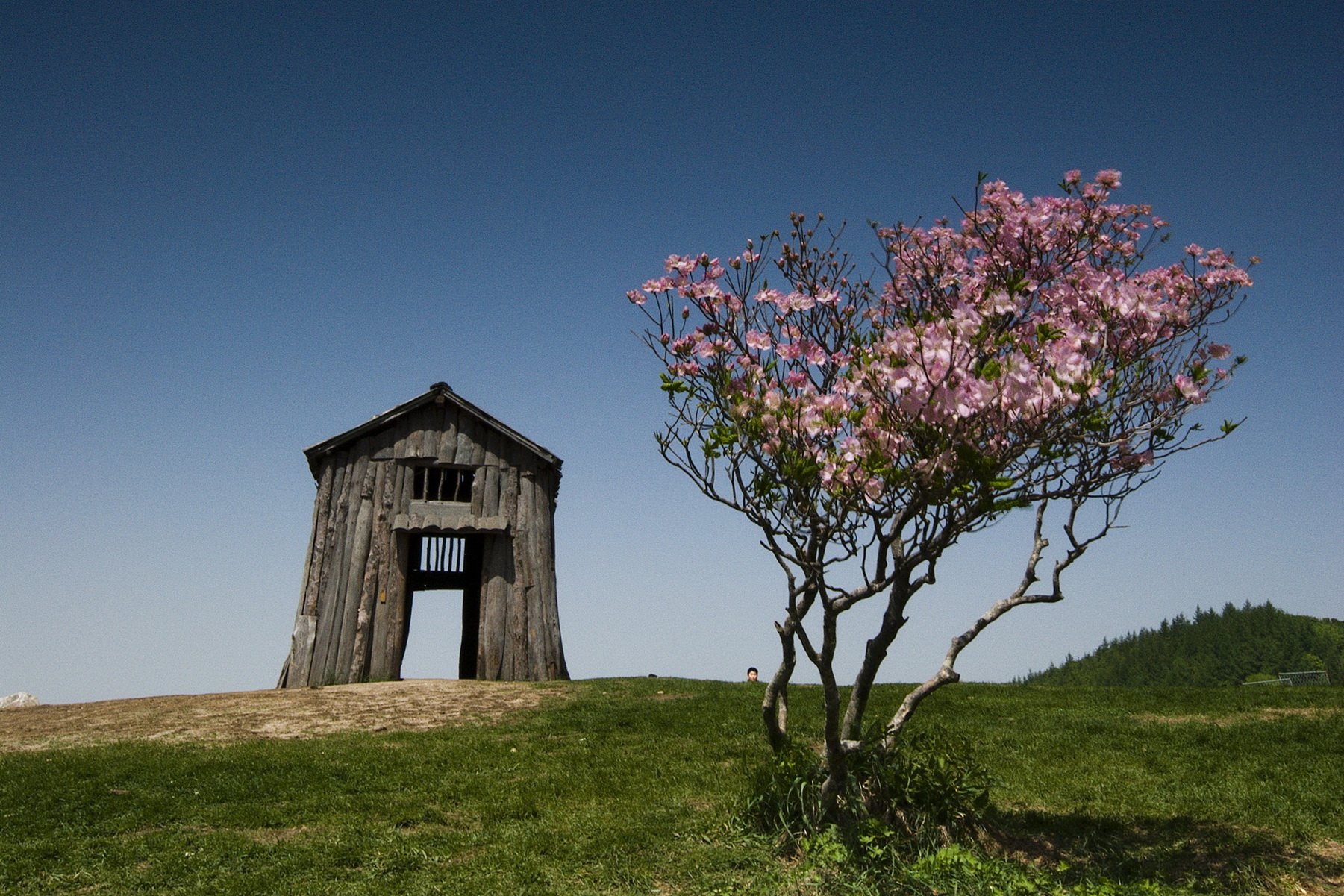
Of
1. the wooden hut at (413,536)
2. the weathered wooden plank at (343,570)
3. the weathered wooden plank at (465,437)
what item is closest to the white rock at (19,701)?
the wooden hut at (413,536)

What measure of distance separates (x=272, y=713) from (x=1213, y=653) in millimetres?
92119

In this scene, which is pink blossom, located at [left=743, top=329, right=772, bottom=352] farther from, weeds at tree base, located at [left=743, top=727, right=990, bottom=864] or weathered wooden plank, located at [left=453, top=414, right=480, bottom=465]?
weathered wooden plank, located at [left=453, top=414, right=480, bottom=465]

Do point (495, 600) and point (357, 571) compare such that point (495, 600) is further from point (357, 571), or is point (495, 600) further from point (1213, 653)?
point (1213, 653)

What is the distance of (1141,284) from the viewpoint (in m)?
8.50

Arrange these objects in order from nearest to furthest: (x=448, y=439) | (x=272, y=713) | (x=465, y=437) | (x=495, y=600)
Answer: (x=272, y=713) < (x=495, y=600) < (x=448, y=439) < (x=465, y=437)

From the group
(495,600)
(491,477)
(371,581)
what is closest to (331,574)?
(371,581)

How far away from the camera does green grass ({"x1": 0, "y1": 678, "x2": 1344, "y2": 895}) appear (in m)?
8.45

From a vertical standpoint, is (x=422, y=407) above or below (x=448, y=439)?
above

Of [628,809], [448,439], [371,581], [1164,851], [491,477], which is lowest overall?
[1164,851]

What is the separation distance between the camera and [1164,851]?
934 centimetres

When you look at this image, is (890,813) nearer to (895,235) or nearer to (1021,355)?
(1021,355)

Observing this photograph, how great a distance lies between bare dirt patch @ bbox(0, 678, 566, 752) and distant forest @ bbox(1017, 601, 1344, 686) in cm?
7761

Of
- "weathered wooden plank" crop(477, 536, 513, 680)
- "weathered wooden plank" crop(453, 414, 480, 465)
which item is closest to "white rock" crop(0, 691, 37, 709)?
"weathered wooden plank" crop(477, 536, 513, 680)

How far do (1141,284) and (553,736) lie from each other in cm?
980
